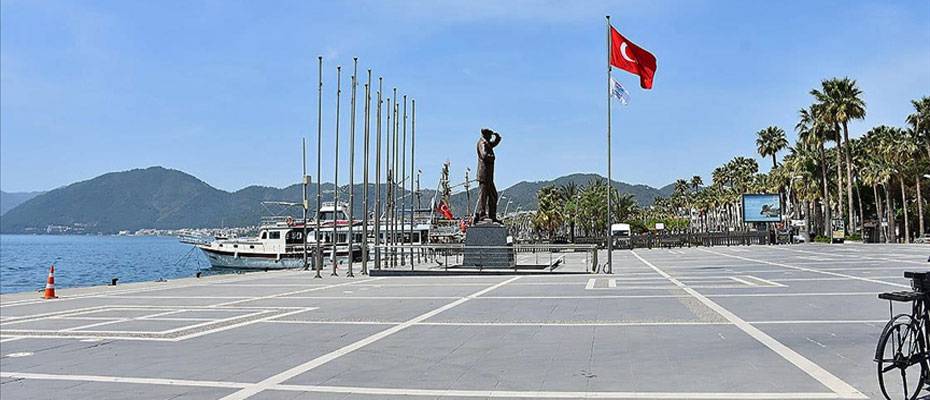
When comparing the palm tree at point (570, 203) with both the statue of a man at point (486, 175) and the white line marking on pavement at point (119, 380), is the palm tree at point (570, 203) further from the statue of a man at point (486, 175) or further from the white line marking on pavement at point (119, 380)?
the white line marking on pavement at point (119, 380)

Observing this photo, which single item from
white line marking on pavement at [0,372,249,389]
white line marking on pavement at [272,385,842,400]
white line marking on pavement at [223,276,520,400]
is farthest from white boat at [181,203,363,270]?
white line marking on pavement at [272,385,842,400]

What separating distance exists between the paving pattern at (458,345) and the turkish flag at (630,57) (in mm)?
12247

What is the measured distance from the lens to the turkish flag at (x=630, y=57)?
2916 cm

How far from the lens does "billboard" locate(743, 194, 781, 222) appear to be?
235ft

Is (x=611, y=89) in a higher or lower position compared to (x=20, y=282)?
higher

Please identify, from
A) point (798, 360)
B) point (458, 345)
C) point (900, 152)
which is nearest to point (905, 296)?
point (798, 360)

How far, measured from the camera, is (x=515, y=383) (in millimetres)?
7582

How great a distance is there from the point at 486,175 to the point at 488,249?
3121 mm

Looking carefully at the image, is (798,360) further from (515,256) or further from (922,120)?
(922,120)

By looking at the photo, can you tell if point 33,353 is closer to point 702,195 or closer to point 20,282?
point 20,282

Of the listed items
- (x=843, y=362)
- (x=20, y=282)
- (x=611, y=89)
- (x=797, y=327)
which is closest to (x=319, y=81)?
(x=611, y=89)

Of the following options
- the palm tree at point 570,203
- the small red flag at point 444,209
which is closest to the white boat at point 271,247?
the small red flag at point 444,209

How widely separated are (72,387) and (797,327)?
376 inches

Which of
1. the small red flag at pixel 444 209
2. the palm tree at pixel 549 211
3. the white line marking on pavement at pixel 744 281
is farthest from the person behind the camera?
the palm tree at pixel 549 211
